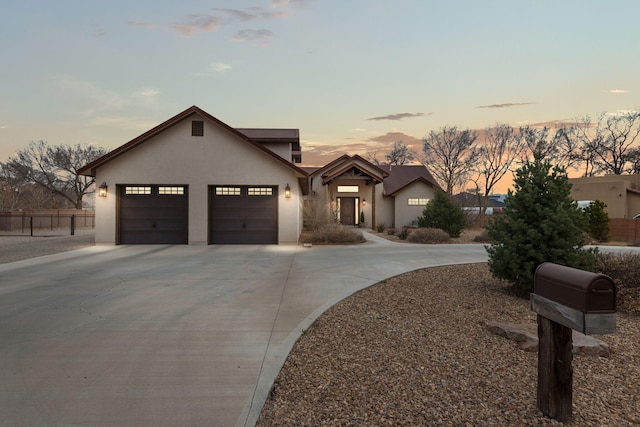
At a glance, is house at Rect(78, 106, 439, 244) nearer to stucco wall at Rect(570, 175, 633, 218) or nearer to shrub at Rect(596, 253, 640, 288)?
shrub at Rect(596, 253, 640, 288)

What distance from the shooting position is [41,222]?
29.4 m

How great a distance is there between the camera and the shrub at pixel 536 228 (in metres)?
6.12

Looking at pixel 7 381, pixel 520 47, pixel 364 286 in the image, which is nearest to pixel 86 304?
pixel 7 381

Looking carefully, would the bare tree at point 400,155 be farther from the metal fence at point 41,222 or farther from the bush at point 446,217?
the metal fence at point 41,222

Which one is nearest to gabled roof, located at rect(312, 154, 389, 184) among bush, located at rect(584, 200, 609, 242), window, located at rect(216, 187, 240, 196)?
window, located at rect(216, 187, 240, 196)

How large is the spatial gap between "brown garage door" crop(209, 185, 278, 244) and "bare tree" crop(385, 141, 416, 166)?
124ft

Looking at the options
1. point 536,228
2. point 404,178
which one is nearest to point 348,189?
point 404,178

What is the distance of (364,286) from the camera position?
7586mm

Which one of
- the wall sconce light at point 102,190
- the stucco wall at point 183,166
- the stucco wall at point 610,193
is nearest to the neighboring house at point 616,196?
the stucco wall at point 610,193

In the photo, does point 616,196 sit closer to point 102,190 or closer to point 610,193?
point 610,193

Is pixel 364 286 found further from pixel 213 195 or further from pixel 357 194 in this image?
pixel 357 194

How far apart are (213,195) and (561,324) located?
15.6 metres

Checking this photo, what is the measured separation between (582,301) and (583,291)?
8 centimetres

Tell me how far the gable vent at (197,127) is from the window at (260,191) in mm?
3546
